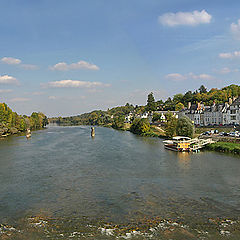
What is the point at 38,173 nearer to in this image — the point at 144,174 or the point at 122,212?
the point at 144,174

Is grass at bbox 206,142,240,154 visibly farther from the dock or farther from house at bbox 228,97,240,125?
house at bbox 228,97,240,125

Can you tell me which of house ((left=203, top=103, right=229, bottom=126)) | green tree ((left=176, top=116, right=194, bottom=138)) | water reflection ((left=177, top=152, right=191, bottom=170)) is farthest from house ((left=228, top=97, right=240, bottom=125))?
water reflection ((left=177, top=152, right=191, bottom=170))

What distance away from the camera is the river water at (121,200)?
63.2 ft

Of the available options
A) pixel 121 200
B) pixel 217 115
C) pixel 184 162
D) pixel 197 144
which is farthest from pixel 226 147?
pixel 217 115

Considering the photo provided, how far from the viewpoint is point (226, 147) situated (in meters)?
53.1

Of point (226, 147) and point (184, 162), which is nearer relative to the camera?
point (184, 162)

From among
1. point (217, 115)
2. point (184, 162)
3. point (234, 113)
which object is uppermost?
point (234, 113)

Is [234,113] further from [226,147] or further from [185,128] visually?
[226,147]

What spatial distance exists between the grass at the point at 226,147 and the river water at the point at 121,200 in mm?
7788

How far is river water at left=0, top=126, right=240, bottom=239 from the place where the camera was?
19.3m

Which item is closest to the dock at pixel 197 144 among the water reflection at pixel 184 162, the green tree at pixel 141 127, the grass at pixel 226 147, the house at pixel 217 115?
the grass at pixel 226 147

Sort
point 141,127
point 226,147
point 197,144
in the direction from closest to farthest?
point 226,147, point 197,144, point 141,127

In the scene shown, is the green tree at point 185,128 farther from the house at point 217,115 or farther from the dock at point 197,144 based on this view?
the house at point 217,115

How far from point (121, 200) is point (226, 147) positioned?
3662 centimetres
